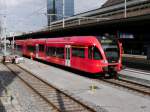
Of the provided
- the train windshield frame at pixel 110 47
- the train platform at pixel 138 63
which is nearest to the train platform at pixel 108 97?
the train windshield frame at pixel 110 47

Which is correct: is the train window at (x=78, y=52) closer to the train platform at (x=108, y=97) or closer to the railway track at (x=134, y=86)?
the railway track at (x=134, y=86)

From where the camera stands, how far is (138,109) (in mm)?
13586

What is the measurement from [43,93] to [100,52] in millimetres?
6243

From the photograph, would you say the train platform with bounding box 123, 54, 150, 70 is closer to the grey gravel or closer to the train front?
the train front

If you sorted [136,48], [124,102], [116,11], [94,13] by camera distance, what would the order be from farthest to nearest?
[94,13] → [116,11] → [136,48] → [124,102]

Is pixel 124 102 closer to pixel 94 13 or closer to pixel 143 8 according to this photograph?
pixel 143 8

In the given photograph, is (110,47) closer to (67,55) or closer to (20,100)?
(67,55)

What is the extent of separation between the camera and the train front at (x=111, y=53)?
22953 millimetres

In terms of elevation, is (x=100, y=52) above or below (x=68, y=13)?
below

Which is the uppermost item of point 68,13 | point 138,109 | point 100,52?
point 68,13

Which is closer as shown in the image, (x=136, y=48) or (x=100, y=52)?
(x=100, y=52)

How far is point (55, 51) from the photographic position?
32219mm

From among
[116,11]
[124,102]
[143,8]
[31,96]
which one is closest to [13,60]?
[31,96]

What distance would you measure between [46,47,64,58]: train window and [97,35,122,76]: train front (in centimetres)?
696
